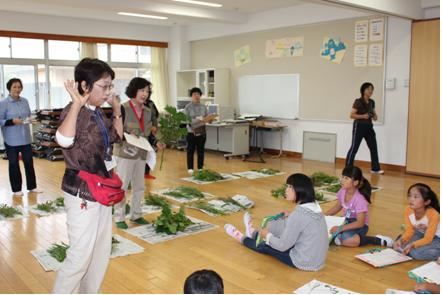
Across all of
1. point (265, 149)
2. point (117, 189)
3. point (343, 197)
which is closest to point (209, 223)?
point (343, 197)

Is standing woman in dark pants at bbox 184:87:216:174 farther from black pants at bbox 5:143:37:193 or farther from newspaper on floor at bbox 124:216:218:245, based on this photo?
newspaper on floor at bbox 124:216:218:245

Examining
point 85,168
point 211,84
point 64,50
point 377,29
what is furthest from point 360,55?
point 85,168

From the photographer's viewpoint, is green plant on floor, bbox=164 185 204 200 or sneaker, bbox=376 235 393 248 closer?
sneaker, bbox=376 235 393 248

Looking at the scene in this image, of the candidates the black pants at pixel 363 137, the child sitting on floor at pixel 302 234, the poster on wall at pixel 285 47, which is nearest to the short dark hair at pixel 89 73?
the child sitting on floor at pixel 302 234

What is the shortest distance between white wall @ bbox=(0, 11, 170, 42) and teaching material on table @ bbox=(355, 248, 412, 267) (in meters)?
8.28

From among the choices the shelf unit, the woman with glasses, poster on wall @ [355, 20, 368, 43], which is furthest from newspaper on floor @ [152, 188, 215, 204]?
the shelf unit

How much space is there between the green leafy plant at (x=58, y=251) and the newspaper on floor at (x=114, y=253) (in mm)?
26

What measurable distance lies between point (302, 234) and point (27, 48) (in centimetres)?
845

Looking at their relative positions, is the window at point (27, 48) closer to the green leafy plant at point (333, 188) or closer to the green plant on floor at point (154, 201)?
the green plant on floor at point (154, 201)

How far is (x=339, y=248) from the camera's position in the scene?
3.76 meters

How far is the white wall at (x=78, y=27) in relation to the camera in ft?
29.8

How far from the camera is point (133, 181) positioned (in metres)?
4.09

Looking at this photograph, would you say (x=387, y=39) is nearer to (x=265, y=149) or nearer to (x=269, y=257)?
(x=265, y=149)

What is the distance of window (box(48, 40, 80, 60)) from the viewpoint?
9.86 m
